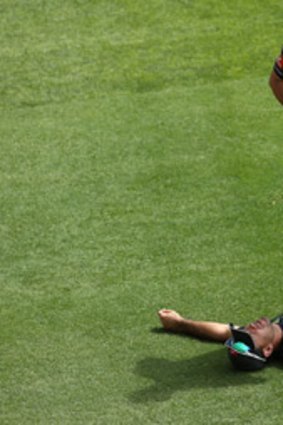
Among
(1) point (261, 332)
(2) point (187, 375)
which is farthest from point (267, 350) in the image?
(2) point (187, 375)

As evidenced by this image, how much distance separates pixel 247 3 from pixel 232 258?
15.2ft

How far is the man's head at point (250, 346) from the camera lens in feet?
24.3

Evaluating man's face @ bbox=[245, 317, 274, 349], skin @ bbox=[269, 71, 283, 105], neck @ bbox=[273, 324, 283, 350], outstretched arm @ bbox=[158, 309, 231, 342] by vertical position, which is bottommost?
outstretched arm @ bbox=[158, 309, 231, 342]

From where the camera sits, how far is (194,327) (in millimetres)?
7816

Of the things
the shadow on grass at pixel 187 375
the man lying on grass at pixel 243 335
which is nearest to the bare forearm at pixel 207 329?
the man lying on grass at pixel 243 335

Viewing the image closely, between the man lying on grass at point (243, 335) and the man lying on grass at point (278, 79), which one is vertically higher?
the man lying on grass at point (278, 79)

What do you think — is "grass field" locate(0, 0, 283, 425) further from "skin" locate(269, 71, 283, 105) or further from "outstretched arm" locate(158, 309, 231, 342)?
"skin" locate(269, 71, 283, 105)

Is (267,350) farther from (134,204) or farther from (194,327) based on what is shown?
(134,204)

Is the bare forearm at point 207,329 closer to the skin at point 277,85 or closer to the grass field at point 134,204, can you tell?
the grass field at point 134,204

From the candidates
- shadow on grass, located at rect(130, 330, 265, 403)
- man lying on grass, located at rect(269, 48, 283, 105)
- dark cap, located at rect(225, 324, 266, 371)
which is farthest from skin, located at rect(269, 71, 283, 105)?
shadow on grass, located at rect(130, 330, 265, 403)

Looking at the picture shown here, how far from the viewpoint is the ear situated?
7496 mm

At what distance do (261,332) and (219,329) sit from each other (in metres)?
0.34

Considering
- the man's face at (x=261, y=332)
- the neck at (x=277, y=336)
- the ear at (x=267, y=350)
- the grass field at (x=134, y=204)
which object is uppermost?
the man's face at (x=261, y=332)

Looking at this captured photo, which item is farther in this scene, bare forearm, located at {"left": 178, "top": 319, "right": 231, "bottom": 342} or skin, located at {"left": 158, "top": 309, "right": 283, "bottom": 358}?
bare forearm, located at {"left": 178, "top": 319, "right": 231, "bottom": 342}
